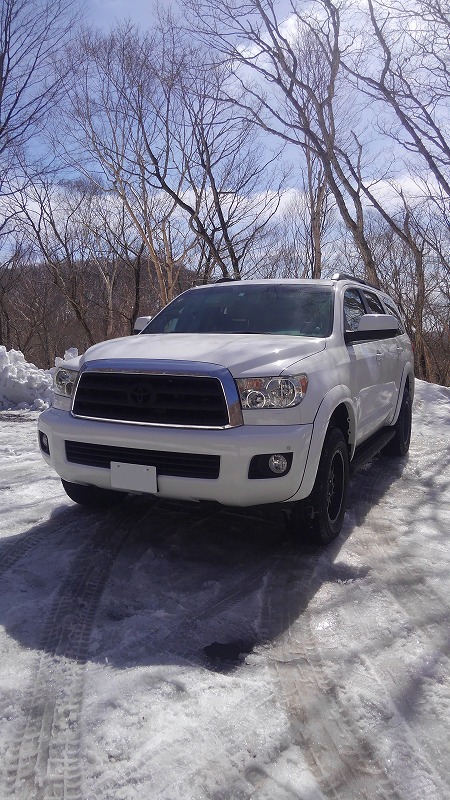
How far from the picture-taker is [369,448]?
4.61m

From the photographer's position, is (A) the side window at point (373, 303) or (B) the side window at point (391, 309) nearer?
(A) the side window at point (373, 303)

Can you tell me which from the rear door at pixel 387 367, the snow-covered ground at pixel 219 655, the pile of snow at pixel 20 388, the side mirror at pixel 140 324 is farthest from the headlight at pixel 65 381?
the pile of snow at pixel 20 388

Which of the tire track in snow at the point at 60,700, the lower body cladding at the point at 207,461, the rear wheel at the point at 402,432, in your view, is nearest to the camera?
the tire track in snow at the point at 60,700

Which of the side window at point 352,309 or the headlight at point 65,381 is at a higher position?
the side window at point 352,309

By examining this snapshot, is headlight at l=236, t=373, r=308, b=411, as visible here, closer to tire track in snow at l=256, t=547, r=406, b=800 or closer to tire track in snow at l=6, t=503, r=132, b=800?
tire track in snow at l=256, t=547, r=406, b=800

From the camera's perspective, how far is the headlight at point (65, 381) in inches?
142

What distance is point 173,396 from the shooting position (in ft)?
10.4

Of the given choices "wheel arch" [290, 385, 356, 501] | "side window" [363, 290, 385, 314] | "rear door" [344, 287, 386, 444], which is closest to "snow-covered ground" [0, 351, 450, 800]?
"wheel arch" [290, 385, 356, 501]

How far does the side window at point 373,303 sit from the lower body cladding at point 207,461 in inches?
104

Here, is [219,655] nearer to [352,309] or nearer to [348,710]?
[348,710]

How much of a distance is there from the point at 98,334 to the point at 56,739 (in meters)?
30.9

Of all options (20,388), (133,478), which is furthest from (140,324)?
(20,388)

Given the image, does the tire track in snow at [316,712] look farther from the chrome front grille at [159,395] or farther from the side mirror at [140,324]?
the side mirror at [140,324]

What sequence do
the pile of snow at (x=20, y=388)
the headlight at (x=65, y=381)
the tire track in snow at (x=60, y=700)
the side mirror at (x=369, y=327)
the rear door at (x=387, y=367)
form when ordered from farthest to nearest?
1. the pile of snow at (x=20, y=388)
2. the rear door at (x=387, y=367)
3. the side mirror at (x=369, y=327)
4. the headlight at (x=65, y=381)
5. the tire track in snow at (x=60, y=700)
